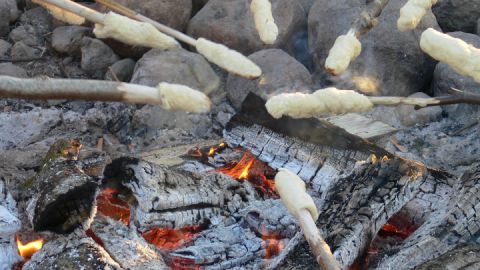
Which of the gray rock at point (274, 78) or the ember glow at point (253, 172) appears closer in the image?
the ember glow at point (253, 172)

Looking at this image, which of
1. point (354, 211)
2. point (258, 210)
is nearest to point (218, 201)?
point (258, 210)

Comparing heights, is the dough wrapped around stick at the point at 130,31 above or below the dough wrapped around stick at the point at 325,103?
above

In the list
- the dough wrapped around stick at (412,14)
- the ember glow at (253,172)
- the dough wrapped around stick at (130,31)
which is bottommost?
the ember glow at (253,172)

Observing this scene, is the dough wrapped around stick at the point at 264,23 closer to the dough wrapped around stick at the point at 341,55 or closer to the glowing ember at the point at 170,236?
the dough wrapped around stick at the point at 341,55

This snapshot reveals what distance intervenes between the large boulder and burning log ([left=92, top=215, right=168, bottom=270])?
1.83 metres

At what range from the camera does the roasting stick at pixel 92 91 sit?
1.67 m

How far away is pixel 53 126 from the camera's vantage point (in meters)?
3.64

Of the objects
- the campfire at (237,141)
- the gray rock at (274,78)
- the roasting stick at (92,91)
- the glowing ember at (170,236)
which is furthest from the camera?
the gray rock at (274,78)

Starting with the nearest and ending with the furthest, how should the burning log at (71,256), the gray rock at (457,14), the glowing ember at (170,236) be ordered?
the burning log at (71,256) < the glowing ember at (170,236) < the gray rock at (457,14)

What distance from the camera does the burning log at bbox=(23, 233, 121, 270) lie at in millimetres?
2127

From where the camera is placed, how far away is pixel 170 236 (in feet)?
8.91

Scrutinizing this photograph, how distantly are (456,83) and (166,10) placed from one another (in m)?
1.87

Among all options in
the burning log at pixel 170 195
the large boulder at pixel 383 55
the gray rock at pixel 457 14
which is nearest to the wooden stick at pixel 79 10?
the burning log at pixel 170 195

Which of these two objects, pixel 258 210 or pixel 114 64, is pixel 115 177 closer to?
pixel 258 210
